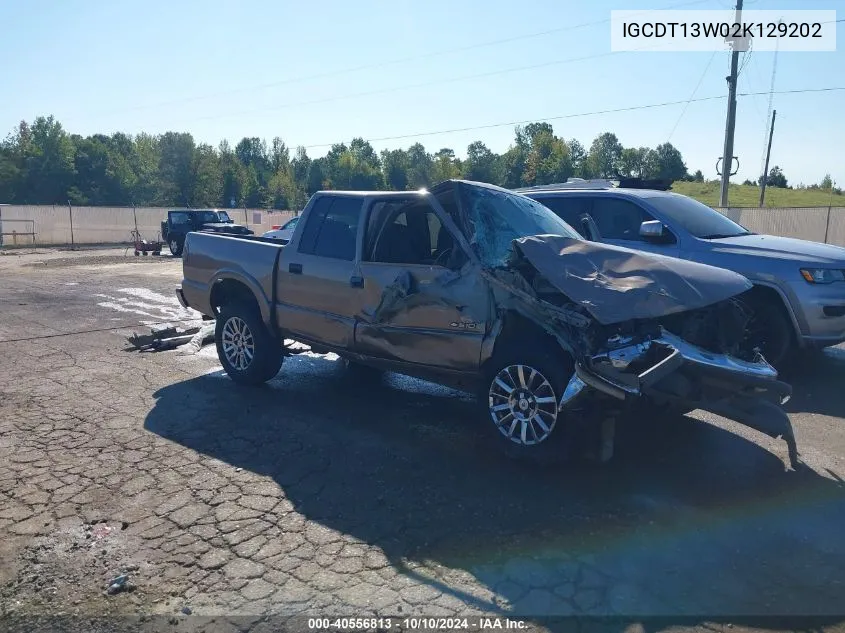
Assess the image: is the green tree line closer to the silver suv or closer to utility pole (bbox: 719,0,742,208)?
utility pole (bbox: 719,0,742,208)

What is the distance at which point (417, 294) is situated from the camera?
5.22 metres

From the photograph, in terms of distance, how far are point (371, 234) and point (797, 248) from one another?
4775mm

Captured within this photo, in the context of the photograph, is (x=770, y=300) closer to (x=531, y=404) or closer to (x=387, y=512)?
(x=531, y=404)

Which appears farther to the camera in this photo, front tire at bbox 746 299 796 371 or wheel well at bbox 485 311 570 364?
front tire at bbox 746 299 796 371

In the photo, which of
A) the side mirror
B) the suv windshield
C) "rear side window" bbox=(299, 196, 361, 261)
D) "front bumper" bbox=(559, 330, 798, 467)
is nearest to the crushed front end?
"front bumper" bbox=(559, 330, 798, 467)

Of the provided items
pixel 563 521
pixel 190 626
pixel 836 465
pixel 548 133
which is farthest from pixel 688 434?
pixel 548 133

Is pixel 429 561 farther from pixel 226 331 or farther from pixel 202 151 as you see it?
pixel 202 151

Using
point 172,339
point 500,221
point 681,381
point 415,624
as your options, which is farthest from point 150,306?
point 415,624

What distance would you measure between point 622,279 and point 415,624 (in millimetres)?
2622

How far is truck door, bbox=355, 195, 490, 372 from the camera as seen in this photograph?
4.95 metres

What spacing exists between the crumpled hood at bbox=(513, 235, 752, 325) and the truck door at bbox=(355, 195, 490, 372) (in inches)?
22.5

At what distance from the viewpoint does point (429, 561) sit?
346cm

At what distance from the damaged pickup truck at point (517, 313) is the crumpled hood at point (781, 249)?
7.34 ft

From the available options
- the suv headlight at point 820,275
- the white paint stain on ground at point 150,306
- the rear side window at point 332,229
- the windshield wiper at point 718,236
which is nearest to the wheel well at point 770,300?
the suv headlight at point 820,275
